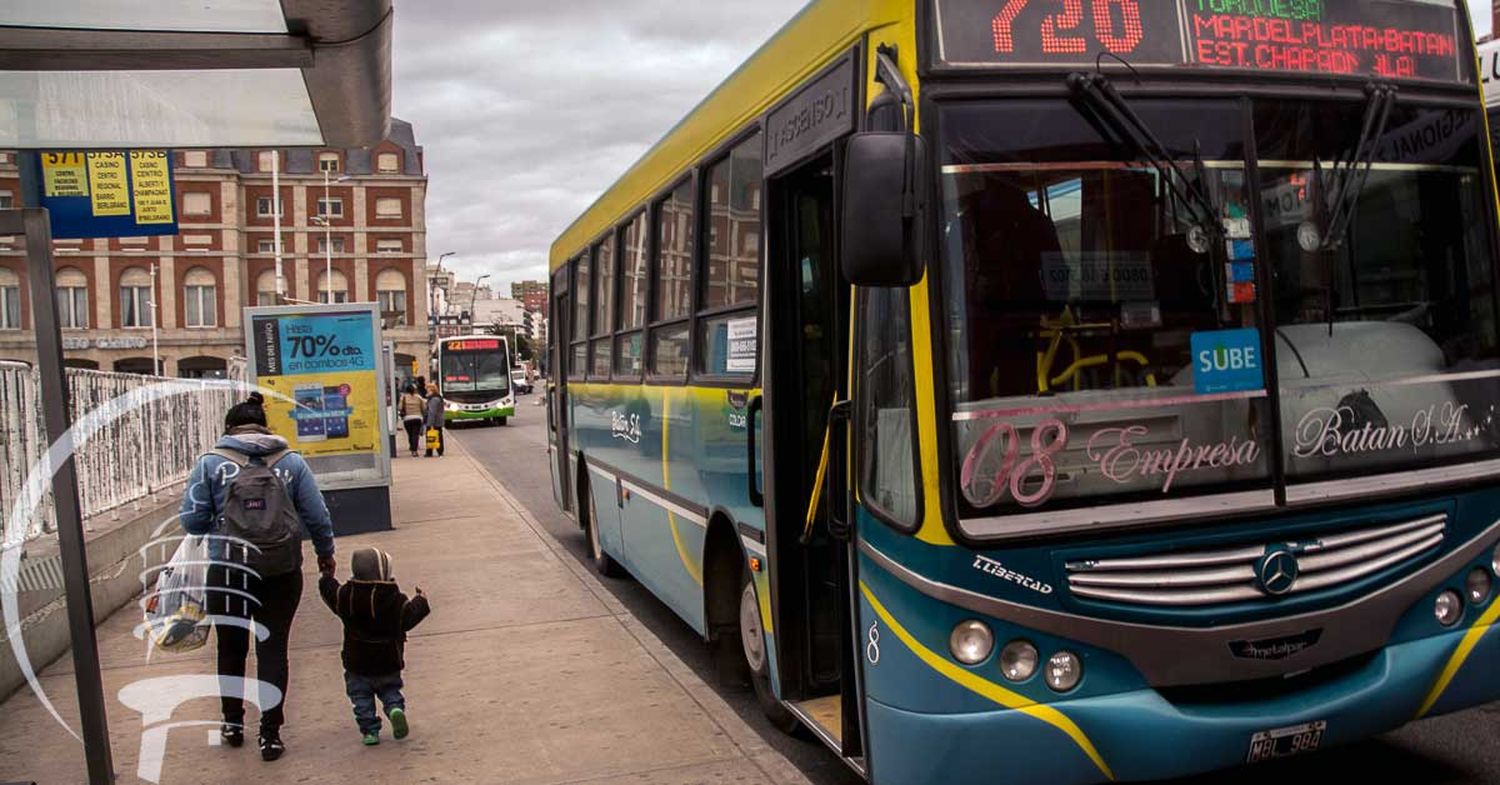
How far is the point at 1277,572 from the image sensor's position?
4078mm

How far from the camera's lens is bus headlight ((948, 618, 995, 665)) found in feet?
13.1

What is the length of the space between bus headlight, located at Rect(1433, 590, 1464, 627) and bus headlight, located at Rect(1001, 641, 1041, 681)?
1.50m

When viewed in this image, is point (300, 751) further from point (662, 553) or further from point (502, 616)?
point (502, 616)

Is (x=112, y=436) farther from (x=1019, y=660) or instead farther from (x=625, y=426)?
(x=1019, y=660)

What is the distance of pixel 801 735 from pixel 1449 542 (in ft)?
10.0

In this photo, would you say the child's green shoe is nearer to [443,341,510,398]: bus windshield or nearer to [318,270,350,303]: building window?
[443,341,510,398]: bus windshield

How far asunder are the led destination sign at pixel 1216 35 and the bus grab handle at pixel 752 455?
2.04 meters

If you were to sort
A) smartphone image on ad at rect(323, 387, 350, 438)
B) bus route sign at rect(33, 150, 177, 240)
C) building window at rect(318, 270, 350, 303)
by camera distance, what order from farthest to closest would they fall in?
1. building window at rect(318, 270, 350, 303)
2. smartphone image on ad at rect(323, 387, 350, 438)
3. bus route sign at rect(33, 150, 177, 240)

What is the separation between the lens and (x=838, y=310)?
16.0 feet

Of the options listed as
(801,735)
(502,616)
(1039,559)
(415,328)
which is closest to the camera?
(1039,559)

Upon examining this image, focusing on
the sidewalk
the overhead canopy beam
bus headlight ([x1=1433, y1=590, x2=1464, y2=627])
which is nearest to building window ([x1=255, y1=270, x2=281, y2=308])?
the sidewalk

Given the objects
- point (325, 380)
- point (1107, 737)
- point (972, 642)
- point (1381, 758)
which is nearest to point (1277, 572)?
point (1107, 737)

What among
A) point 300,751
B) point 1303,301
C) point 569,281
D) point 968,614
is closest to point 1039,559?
point 968,614

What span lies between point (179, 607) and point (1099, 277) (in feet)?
22.3
